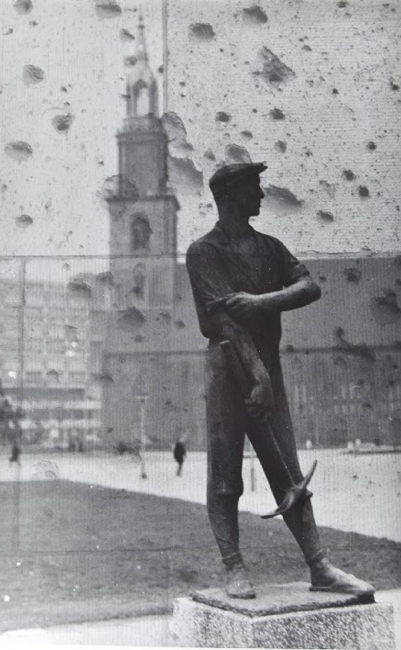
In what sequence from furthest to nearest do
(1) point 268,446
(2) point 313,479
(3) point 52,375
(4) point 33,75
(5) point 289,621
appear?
(4) point 33,75 → (3) point 52,375 → (2) point 313,479 → (1) point 268,446 → (5) point 289,621

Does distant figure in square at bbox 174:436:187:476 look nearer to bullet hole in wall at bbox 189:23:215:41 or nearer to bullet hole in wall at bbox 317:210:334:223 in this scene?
bullet hole in wall at bbox 317:210:334:223

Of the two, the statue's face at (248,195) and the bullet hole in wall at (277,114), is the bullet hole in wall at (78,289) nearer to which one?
the bullet hole in wall at (277,114)

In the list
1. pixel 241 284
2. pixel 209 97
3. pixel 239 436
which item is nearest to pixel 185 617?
pixel 239 436

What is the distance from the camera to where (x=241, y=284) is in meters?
3.82

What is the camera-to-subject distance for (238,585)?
3.59 meters

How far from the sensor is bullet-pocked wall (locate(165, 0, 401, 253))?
5.30 m

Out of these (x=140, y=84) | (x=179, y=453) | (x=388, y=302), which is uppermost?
(x=140, y=84)

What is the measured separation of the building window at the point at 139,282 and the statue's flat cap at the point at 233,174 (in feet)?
4.99

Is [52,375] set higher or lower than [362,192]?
lower

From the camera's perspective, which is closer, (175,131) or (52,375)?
(52,375)

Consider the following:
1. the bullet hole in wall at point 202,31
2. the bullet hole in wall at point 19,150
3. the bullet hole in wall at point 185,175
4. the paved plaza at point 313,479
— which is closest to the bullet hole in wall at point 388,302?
the paved plaza at point 313,479

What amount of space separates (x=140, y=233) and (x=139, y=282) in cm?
30

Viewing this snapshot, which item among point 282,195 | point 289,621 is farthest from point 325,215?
point 289,621

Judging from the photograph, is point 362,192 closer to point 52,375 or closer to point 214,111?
point 214,111
